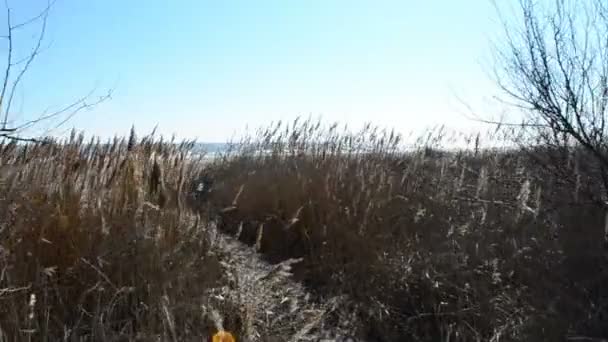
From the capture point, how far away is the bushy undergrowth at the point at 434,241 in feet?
13.3

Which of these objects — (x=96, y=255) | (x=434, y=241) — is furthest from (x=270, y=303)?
(x=434, y=241)

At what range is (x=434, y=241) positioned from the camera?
4.84m

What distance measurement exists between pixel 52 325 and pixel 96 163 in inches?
47.7

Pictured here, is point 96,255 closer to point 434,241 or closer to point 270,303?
point 270,303

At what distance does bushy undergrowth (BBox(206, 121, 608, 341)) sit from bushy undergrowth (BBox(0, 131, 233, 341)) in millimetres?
534

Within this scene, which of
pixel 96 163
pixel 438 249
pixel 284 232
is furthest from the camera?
pixel 284 232

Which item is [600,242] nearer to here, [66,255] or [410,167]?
[410,167]

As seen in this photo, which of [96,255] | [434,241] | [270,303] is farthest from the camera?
[434,241]

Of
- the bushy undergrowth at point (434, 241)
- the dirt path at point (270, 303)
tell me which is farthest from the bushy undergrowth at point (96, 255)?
the bushy undergrowth at point (434, 241)

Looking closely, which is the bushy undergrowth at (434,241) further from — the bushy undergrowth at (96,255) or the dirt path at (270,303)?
the bushy undergrowth at (96,255)

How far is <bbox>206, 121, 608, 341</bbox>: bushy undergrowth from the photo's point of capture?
4066 mm

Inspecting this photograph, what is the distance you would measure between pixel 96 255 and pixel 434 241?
294 centimetres

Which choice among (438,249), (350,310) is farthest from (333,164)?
(350,310)

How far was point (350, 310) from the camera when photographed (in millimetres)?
4055
